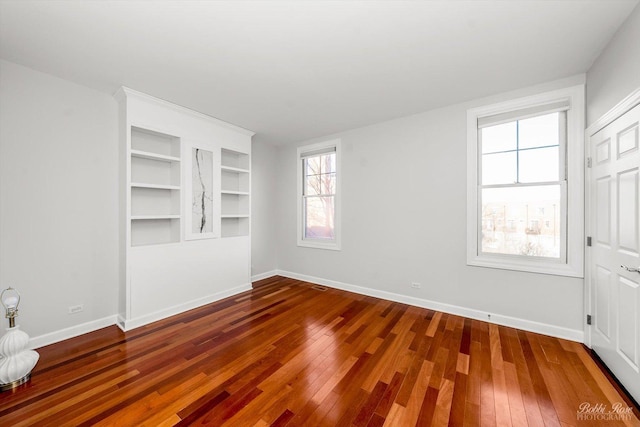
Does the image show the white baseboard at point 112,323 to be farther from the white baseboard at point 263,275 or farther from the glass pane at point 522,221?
the glass pane at point 522,221

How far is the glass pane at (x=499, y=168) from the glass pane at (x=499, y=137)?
0.26 feet

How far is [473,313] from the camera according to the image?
309 centimetres

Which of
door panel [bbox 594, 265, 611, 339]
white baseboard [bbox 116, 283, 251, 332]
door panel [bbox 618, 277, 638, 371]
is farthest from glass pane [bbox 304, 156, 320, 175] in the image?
door panel [bbox 618, 277, 638, 371]

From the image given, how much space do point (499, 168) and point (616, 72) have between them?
1.22 meters

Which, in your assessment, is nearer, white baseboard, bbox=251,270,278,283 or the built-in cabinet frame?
the built-in cabinet frame

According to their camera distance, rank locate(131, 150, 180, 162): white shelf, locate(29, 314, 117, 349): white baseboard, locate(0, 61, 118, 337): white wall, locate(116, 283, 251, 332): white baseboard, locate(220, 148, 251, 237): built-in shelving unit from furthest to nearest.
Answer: locate(220, 148, 251, 237): built-in shelving unit → locate(131, 150, 180, 162): white shelf → locate(116, 283, 251, 332): white baseboard → locate(29, 314, 117, 349): white baseboard → locate(0, 61, 118, 337): white wall

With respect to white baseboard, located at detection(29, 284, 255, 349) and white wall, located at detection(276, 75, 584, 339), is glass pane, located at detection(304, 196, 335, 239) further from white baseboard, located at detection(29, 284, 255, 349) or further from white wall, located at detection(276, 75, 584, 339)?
white baseboard, located at detection(29, 284, 255, 349)

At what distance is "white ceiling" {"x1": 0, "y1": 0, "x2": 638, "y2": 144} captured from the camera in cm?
174

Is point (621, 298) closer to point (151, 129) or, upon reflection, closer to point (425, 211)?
point (425, 211)

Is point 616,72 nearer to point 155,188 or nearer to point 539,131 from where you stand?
point 539,131

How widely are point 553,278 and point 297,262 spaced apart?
3801 millimetres

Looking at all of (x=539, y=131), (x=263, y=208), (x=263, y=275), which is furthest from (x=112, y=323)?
(x=539, y=131)

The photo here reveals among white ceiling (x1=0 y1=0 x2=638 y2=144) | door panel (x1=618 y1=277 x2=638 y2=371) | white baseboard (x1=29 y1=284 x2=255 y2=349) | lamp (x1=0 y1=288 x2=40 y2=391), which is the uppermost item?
white ceiling (x1=0 y1=0 x2=638 y2=144)

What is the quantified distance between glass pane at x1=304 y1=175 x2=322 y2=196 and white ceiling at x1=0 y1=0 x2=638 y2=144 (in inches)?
71.5
